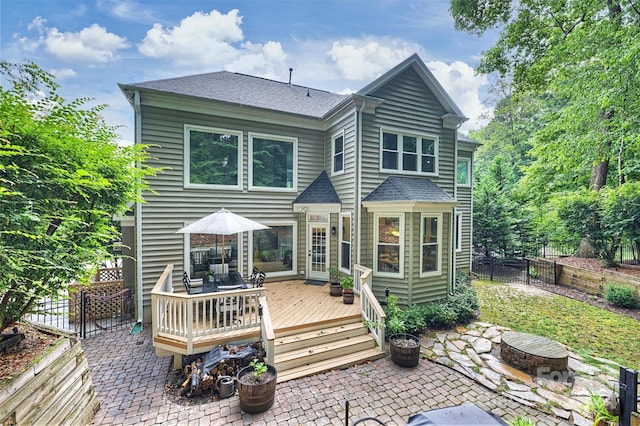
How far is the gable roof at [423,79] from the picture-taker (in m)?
7.96

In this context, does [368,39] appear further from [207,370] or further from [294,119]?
[207,370]

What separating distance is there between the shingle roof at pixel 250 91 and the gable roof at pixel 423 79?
97cm

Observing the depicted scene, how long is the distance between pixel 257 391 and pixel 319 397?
109 centimetres

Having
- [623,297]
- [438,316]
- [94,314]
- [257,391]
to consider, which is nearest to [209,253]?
[94,314]

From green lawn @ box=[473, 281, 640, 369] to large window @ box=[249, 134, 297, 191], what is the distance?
7.49 meters

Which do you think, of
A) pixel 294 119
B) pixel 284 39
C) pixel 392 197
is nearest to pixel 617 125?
pixel 392 197

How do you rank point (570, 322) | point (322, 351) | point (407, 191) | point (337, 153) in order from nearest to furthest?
point (322, 351)
point (570, 322)
point (407, 191)
point (337, 153)

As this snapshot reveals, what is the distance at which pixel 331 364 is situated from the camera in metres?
5.16

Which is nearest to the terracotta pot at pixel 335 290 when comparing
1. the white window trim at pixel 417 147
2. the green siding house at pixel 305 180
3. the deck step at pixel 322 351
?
the green siding house at pixel 305 180

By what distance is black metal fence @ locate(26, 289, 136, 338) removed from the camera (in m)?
6.83

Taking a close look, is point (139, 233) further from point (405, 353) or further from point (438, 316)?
point (438, 316)

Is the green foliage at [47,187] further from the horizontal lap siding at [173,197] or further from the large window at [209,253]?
the large window at [209,253]

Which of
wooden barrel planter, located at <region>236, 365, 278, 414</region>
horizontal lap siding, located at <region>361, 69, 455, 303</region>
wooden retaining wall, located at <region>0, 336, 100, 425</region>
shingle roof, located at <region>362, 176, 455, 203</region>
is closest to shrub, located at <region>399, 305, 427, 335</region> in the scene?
horizontal lap siding, located at <region>361, 69, 455, 303</region>

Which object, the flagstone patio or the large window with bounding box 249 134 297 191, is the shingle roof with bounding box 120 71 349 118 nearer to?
the large window with bounding box 249 134 297 191
